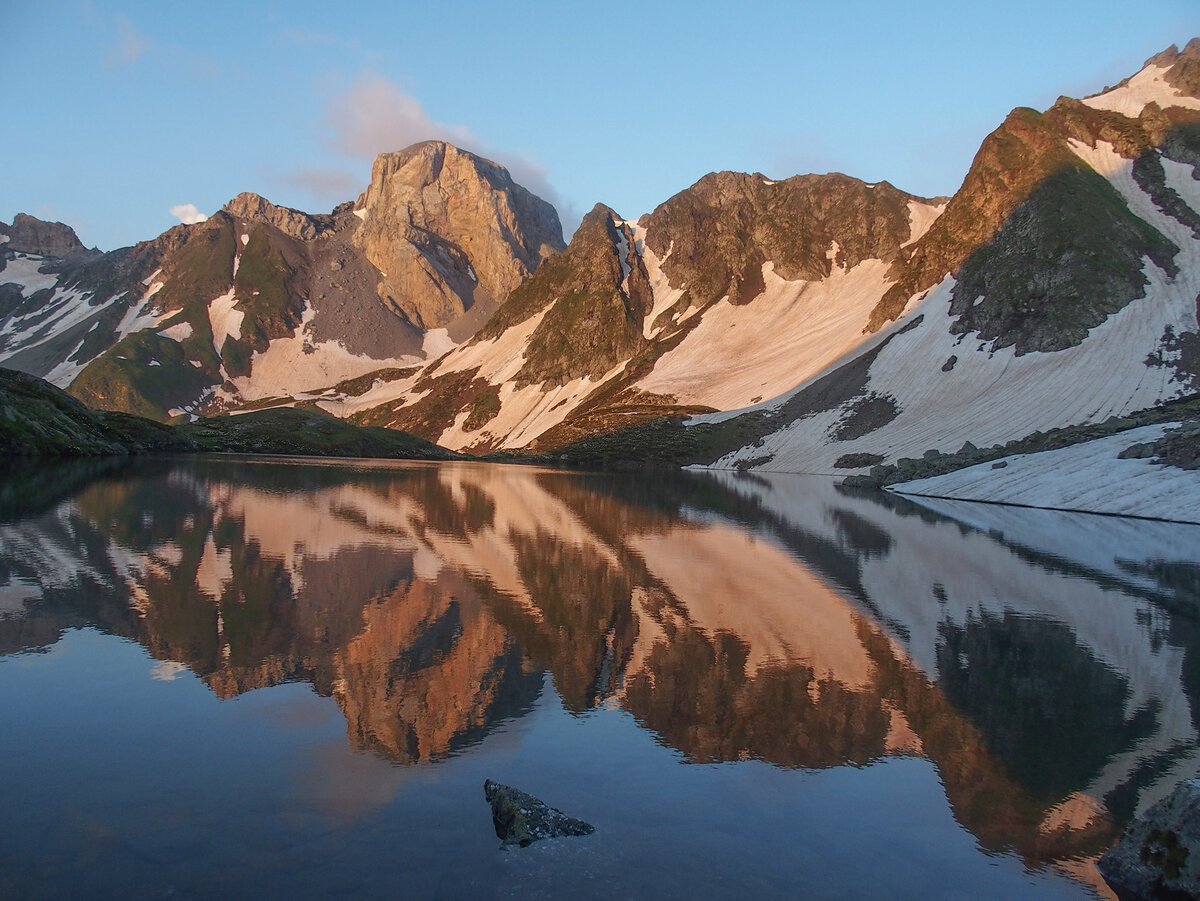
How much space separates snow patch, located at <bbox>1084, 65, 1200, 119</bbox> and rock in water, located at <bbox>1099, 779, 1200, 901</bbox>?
175789 millimetres

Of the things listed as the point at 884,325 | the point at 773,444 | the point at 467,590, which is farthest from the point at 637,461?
the point at 467,590

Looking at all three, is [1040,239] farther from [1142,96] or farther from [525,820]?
[525,820]

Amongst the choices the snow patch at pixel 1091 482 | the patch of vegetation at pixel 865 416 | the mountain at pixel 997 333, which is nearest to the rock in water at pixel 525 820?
the snow patch at pixel 1091 482

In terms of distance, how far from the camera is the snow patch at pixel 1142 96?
15025 cm

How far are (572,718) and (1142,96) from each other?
609 ft

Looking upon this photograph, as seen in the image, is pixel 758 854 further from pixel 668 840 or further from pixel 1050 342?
pixel 1050 342

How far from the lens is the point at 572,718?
1451 centimetres

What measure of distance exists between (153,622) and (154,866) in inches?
452

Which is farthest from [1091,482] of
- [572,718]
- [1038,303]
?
[1038,303]

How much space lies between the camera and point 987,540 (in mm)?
40531

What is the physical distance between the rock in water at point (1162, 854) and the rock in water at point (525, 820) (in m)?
6.18

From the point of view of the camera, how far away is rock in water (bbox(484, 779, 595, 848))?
32.8ft

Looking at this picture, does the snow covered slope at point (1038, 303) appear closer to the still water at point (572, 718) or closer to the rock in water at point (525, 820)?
the still water at point (572, 718)

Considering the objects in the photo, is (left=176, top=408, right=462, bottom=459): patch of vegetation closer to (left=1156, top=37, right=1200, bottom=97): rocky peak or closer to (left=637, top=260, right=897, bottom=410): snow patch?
(left=637, top=260, right=897, bottom=410): snow patch
